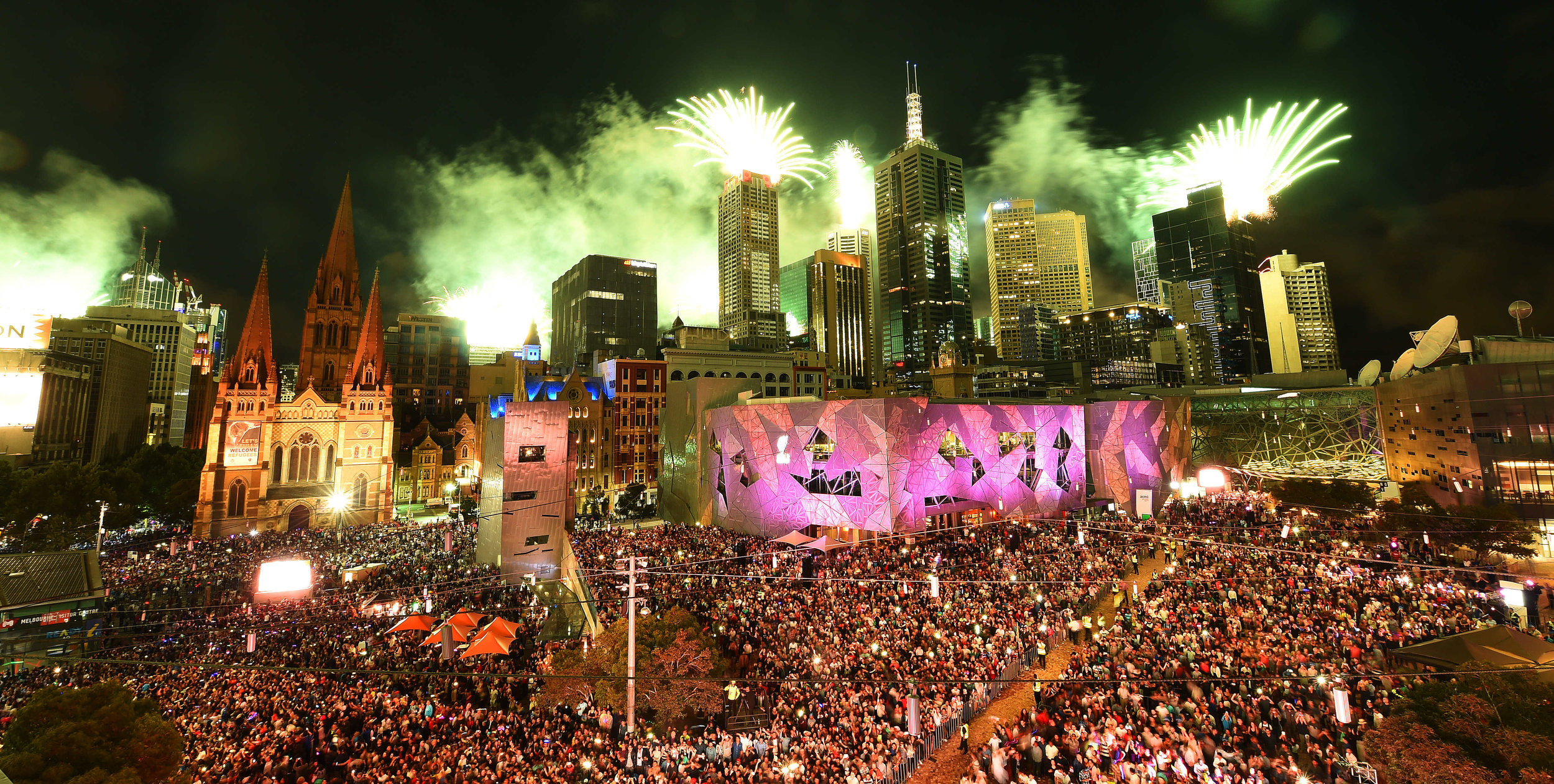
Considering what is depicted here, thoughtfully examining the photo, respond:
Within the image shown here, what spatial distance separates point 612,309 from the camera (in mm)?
139500

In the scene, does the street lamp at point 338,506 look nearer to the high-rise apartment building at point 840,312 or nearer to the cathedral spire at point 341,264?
the cathedral spire at point 341,264

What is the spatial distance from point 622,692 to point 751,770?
4.59m

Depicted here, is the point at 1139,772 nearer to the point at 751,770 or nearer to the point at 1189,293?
the point at 751,770

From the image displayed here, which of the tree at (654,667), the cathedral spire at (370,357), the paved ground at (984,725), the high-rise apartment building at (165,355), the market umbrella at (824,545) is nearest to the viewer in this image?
the paved ground at (984,725)

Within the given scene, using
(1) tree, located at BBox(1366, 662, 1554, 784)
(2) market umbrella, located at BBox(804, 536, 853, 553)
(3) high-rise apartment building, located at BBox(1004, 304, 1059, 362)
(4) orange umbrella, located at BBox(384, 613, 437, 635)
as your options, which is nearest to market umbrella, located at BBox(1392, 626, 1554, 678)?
(1) tree, located at BBox(1366, 662, 1554, 784)

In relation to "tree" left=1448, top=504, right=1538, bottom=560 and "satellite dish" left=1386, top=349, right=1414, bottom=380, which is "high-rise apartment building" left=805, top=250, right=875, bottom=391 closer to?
"satellite dish" left=1386, top=349, right=1414, bottom=380

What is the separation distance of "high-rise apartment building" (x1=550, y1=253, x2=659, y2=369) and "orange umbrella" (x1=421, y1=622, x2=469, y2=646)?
112567 millimetres

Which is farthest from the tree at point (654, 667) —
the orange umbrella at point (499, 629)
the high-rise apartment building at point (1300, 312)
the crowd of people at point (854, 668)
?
the high-rise apartment building at point (1300, 312)

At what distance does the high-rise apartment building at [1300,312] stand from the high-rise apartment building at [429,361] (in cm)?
21799

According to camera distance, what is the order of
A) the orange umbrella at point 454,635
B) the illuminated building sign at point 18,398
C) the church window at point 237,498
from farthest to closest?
the church window at point 237,498, the illuminated building sign at point 18,398, the orange umbrella at point 454,635

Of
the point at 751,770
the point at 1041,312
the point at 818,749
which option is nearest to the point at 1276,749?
the point at 818,749

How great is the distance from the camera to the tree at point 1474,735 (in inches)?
389

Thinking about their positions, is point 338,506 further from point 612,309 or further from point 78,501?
point 612,309

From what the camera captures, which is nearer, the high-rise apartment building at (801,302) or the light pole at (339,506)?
the light pole at (339,506)
